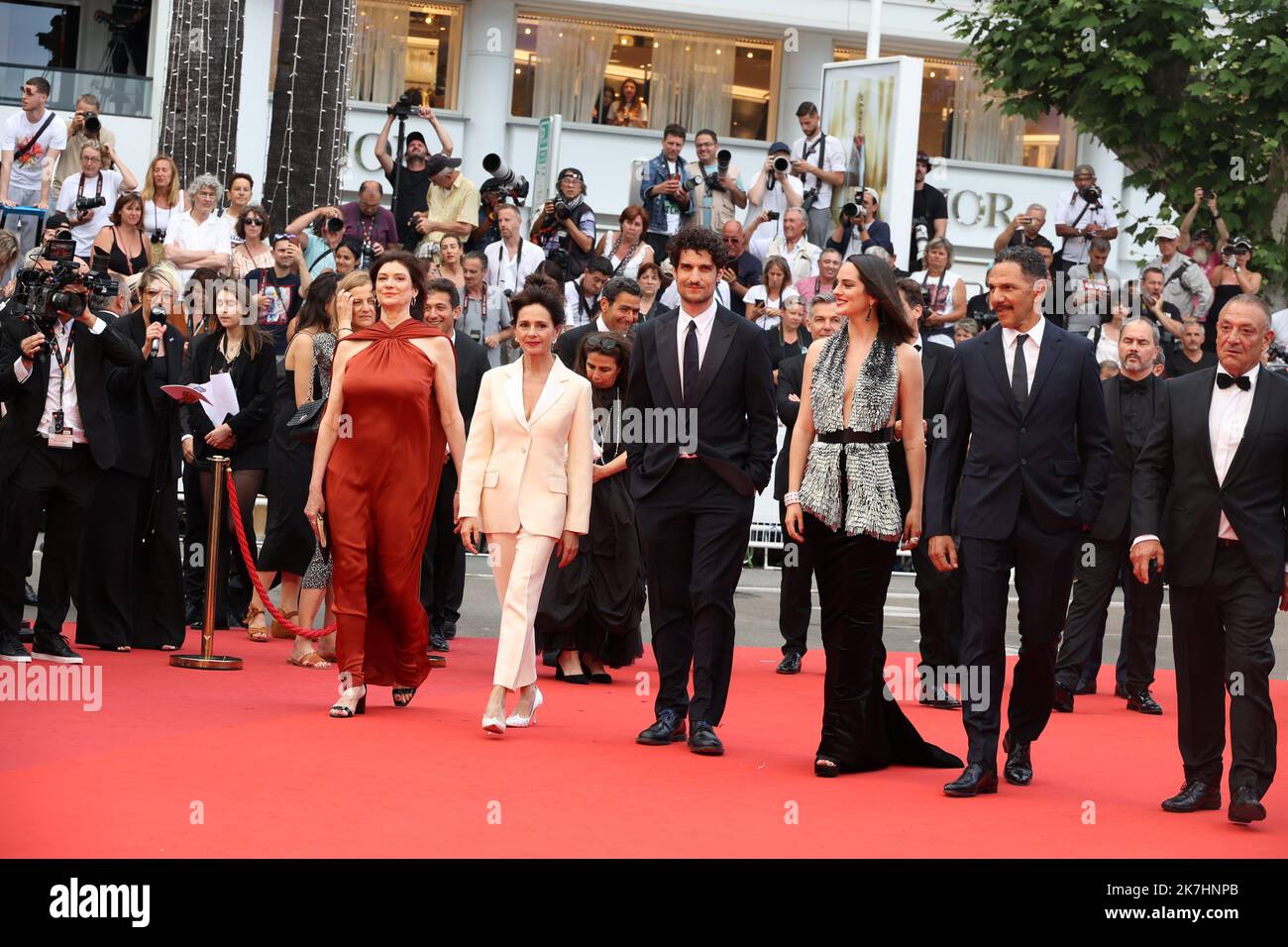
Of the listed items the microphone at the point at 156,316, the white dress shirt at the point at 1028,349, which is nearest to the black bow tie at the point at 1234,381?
the white dress shirt at the point at 1028,349

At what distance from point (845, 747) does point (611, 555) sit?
3162mm

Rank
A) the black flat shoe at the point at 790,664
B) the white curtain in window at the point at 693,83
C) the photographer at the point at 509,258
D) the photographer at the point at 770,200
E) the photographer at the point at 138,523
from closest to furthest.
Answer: the photographer at the point at 138,523 < the black flat shoe at the point at 790,664 < the photographer at the point at 509,258 < the photographer at the point at 770,200 < the white curtain in window at the point at 693,83

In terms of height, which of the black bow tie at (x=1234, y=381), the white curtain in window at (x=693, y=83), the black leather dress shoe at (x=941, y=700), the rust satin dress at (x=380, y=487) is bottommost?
the black leather dress shoe at (x=941, y=700)

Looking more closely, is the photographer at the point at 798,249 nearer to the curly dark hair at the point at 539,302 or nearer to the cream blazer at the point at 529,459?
the curly dark hair at the point at 539,302

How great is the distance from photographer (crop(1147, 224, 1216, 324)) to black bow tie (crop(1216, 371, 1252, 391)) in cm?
1160

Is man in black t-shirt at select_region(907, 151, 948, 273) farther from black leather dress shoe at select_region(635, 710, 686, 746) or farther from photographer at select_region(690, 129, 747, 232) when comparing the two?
black leather dress shoe at select_region(635, 710, 686, 746)

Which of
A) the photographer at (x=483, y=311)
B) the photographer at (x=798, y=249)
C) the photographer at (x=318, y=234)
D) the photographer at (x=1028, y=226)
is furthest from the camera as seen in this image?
the photographer at (x=1028, y=226)

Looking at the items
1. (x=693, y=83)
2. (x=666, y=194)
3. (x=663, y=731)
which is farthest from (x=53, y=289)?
(x=693, y=83)

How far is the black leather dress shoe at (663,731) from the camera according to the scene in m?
8.57

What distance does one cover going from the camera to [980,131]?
3253 cm

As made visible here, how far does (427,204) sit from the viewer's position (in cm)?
1825

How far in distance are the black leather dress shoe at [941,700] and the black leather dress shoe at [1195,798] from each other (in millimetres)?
3056

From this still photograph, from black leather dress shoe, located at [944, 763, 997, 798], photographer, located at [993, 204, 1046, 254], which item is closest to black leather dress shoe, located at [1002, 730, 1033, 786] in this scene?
black leather dress shoe, located at [944, 763, 997, 798]

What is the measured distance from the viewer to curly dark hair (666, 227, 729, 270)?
853 cm
